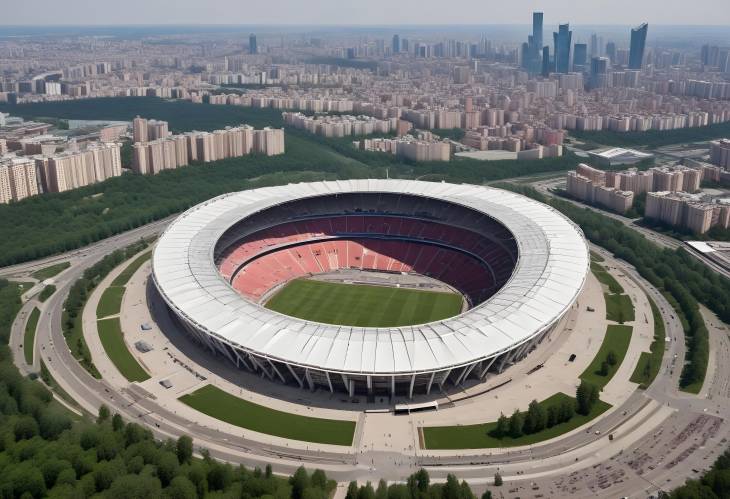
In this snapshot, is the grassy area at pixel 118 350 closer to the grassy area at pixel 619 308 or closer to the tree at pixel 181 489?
the tree at pixel 181 489

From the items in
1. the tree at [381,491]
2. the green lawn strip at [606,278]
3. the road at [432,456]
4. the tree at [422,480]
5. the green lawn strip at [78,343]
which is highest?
the tree at [422,480]

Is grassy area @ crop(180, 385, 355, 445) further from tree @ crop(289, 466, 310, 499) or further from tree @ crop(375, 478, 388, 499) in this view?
tree @ crop(375, 478, 388, 499)

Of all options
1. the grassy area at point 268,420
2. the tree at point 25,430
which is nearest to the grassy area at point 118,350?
the grassy area at point 268,420

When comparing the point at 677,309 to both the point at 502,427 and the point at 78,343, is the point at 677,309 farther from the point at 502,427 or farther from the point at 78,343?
the point at 78,343

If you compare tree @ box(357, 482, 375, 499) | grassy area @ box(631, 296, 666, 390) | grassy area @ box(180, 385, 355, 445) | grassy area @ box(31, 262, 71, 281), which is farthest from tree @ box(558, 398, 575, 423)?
grassy area @ box(31, 262, 71, 281)

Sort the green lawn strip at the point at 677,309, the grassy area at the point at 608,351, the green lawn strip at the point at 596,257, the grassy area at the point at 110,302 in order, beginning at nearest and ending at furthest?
1. the grassy area at the point at 608,351
2. the green lawn strip at the point at 677,309
3. the grassy area at the point at 110,302
4. the green lawn strip at the point at 596,257

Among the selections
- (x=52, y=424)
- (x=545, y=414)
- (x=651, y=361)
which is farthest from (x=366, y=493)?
(x=651, y=361)
